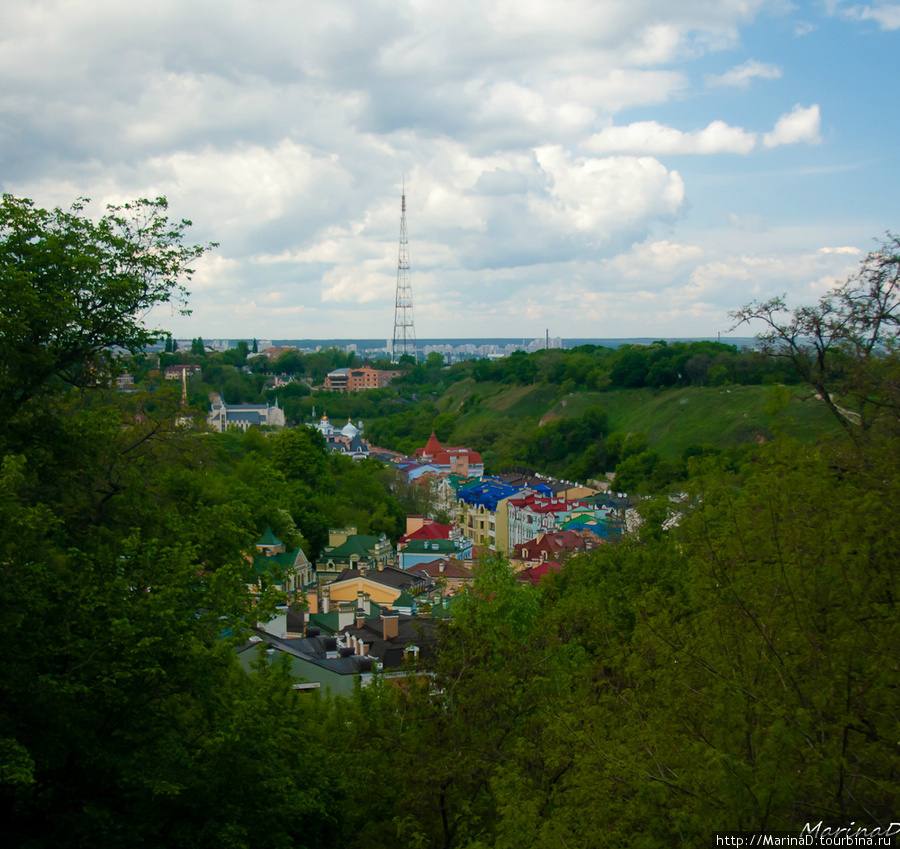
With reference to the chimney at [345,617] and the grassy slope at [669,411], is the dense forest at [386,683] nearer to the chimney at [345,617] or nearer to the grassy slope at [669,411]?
the chimney at [345,617]

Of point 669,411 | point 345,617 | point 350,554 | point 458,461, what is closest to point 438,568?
point 350,554

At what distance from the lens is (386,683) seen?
11969 mm

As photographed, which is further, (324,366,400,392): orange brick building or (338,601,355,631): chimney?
(324,366,400,392): orange brick building

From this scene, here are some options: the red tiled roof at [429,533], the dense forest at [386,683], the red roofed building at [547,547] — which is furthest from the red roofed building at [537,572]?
the dense forest at [386,683]

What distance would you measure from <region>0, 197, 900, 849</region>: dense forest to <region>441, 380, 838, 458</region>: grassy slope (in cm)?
5185

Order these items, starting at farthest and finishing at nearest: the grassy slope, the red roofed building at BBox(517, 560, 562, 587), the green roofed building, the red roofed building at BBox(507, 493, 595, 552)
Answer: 1. the grassy slope
2. the red roofed building at BBox(507, 493, 595, 552)
3. the green roofed building
4. the red roofed building at BBox(517, 560, 562, 587)

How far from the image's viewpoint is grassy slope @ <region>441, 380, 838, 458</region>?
7324 cm

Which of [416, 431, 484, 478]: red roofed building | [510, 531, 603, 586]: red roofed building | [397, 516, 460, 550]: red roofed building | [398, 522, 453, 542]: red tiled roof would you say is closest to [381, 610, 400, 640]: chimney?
[510, 531, 603, 586]: red roofed building

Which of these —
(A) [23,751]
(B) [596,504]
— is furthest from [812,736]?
(B) [596,504]

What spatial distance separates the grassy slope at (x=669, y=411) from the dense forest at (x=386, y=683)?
51.8 meters

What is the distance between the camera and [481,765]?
9531 mm

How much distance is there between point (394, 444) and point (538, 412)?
19286 millimetres

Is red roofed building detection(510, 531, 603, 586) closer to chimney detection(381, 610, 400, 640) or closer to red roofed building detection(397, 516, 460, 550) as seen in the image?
red roofed building detection(397, 516, 460, 550)

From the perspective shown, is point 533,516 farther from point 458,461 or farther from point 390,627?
point 390,627
